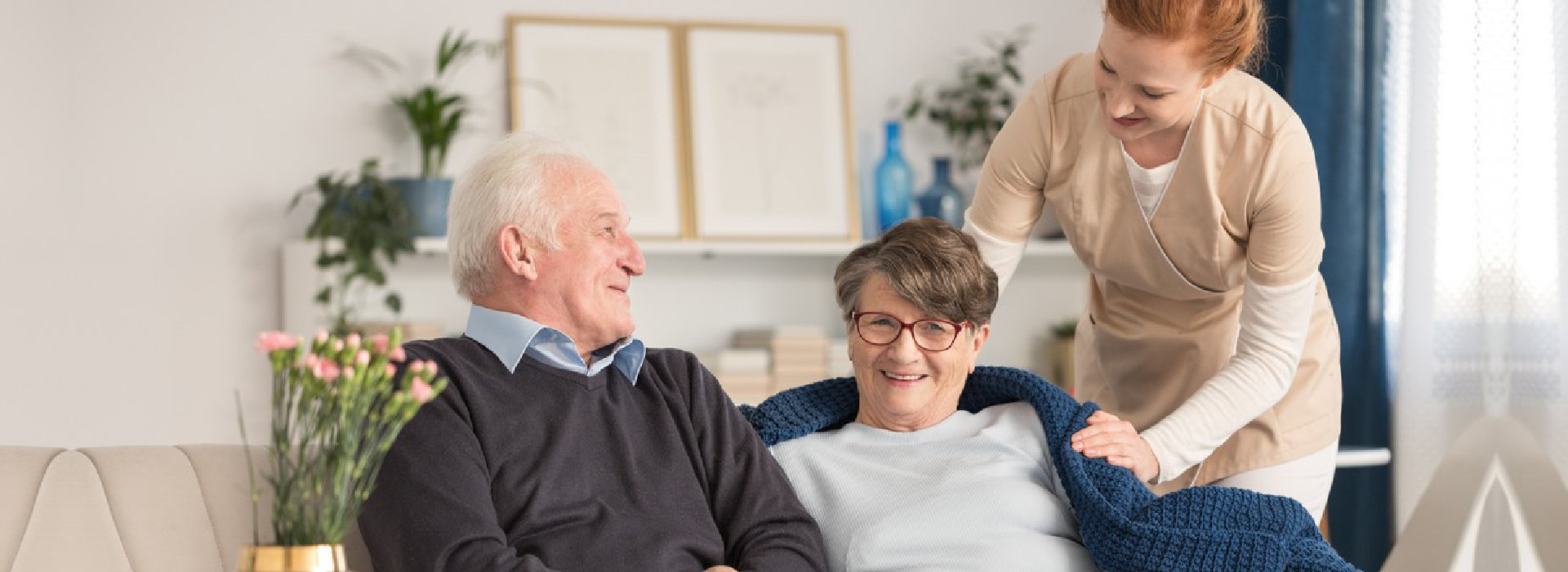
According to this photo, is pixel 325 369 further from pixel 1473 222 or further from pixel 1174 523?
pixel 1473 222

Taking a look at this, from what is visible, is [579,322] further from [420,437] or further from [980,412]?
[980,412]

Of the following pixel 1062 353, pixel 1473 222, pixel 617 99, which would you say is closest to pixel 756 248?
pixel 617 99

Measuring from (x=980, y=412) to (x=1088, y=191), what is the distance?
1.22 feet

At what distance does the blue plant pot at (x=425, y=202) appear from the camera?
13.8 ft

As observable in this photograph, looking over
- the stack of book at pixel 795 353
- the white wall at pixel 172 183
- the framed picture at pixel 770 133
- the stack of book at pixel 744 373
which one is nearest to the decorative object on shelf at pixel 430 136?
the white wall at pixel 172 183

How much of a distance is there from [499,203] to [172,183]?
2695mm

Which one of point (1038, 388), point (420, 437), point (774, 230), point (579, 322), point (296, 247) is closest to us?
point (420, 437)

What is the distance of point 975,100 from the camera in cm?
470

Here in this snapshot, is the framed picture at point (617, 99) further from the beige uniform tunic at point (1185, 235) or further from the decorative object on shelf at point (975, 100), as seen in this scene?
the beige uniform tunic at point (1185, 235)

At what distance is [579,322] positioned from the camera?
1.93 metres

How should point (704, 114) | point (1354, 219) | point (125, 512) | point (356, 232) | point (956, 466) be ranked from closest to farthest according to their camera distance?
point (125, 512) → point (956, 466) → point (1354, 219) → point (356, 232) → point (704, 114)

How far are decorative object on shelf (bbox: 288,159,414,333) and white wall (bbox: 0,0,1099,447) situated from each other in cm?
22

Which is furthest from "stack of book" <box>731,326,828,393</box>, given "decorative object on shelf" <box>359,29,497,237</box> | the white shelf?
"decorative object on shelf" <box>359,29,497,237</box>

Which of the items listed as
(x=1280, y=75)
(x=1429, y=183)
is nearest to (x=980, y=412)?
(x=1429, y=183)
